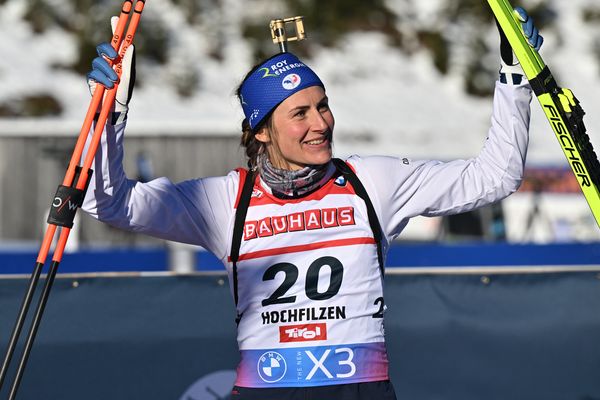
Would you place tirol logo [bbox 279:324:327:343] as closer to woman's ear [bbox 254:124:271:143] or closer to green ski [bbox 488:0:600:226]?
woman's ear [bbox 254:124:271:143]

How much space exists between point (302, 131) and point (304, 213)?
28cm

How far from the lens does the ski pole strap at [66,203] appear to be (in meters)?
3.53

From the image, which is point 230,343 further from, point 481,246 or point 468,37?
point 468,37

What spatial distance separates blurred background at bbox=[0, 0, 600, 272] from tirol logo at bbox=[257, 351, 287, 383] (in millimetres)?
17961

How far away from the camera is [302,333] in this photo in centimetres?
362

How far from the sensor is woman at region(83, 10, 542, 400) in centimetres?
359

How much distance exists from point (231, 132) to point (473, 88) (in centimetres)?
1358

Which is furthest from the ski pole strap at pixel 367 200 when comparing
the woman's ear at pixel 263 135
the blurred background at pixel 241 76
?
the blurred background at pixel 241 76

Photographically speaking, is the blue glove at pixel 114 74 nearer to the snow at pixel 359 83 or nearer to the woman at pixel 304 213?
the woman at pixel 304 213

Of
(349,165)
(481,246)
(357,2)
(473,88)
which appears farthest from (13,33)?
(349,165)

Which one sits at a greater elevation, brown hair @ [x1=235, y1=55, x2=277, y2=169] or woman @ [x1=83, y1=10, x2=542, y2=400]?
brown hair @ [x1=235, y1=55, x2=277, y2=169]

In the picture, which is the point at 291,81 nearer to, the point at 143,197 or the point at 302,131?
the point at 302,131

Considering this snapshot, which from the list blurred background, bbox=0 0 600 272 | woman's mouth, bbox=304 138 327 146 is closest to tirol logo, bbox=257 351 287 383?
woman's mouth, bbox=304 138 327 146

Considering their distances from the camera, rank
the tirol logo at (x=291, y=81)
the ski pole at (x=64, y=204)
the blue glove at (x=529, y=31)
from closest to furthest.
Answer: the ski pole at (x=64, y=204)
the blue glove at (x=529, y=31)
the tirol logo at (x=291, y=81)
